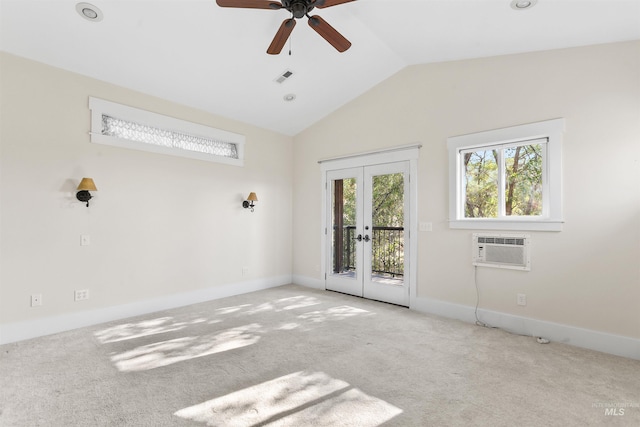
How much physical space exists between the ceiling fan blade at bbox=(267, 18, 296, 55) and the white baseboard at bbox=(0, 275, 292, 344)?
3.51 metres

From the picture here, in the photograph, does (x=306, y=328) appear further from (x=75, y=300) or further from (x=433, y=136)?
(x=433, y=136)

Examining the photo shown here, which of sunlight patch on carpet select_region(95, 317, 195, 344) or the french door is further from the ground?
the french door

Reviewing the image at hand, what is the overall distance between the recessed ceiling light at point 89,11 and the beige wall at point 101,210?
92 centimetres

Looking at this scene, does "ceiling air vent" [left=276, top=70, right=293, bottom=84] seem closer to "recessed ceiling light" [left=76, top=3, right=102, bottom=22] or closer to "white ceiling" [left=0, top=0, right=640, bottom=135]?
"white ceiling" [left=0, top=0, right=640, bottom=135]

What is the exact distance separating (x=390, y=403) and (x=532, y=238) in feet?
8.26

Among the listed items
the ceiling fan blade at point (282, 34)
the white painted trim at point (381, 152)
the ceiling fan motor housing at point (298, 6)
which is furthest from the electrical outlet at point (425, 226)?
the ceiling fan motor housing at point (298, 6)

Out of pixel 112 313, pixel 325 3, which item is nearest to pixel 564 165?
pixel 325 3

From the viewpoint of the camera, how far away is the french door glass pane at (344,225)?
17.3ft

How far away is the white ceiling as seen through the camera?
9.53 ft

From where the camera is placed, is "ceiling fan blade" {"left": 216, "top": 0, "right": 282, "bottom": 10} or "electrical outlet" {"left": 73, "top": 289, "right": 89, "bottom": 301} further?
"electrical outlet" {"left": 73, "top": 289, "right": 89, "bottom": 301}

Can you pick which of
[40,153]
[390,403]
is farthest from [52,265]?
[390,403]

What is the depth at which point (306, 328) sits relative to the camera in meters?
3.67

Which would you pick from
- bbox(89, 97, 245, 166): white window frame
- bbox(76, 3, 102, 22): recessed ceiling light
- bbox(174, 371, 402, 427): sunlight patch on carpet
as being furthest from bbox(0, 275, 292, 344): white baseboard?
bbox(76, 3, 102, 22): recessed ceiling light

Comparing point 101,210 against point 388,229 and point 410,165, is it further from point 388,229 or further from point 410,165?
point 410,165
